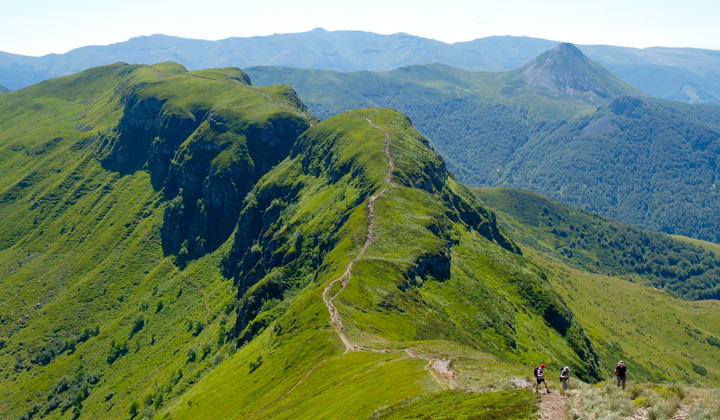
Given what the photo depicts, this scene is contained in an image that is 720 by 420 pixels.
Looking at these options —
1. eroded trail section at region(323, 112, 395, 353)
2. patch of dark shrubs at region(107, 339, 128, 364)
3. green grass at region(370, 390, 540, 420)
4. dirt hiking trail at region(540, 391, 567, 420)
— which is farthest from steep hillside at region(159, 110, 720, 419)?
patch of dark shrubs at region(107, 339, 128, 364)

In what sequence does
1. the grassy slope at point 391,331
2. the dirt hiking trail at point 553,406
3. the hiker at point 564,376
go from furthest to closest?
the grassy slope at point 391,331 → the hiker at point 564,376 → the dirt hiking trail at point 553,406

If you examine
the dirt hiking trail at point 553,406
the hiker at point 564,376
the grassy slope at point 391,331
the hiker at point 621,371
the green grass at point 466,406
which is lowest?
the grassy slope at point 391,331

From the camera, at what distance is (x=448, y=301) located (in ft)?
396

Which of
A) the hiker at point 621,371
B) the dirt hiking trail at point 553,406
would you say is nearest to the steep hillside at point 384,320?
the dirt hiking trail at point 553,406

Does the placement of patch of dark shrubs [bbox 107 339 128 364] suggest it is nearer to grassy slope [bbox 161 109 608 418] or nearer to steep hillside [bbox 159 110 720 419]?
steep hillside [bbox 159 110 720 419]

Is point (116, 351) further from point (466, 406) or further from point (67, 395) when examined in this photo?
point (466, 406)

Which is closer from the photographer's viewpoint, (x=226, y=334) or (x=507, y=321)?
(x=507, y=321)

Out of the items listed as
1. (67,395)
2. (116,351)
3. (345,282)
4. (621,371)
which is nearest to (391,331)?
(345,282)

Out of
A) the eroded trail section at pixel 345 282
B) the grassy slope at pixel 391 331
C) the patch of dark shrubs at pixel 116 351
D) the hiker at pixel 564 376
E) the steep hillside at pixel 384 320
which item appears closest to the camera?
the hiker at pixel 564 376

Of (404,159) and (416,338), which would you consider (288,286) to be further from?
(404,159)

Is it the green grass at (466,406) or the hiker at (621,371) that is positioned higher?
the hiker at (621,371)

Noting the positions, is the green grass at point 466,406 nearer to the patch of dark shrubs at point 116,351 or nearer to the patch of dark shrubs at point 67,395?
the patch of dark shrubs at point 67,395

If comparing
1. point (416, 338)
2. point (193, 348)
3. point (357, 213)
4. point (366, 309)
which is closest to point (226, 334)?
point (193, 348)

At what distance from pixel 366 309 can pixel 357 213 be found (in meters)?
54.8
